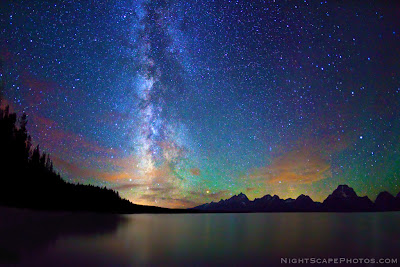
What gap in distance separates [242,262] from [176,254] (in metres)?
4.68

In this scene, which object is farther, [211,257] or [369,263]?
[211,257]

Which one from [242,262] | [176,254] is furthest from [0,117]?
[242,262]

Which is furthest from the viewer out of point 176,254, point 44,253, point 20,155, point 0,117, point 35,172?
point 35,172

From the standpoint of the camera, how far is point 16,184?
68312mm

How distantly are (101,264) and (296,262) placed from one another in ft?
32.6

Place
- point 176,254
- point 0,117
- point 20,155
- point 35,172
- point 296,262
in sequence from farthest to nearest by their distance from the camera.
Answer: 1. point 35,172
2. point 20,155
3. point 0,117
4. point 176,254
5. point 296,262

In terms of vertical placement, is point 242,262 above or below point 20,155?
below

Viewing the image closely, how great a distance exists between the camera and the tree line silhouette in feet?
217

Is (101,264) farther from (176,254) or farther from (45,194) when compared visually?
(45,194)

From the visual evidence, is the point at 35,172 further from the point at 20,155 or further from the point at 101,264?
the point at 101,264

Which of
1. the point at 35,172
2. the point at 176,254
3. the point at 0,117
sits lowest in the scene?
the point at 176,254

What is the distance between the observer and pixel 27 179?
7488cm

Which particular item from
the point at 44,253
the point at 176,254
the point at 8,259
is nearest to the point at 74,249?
the point at 44,253

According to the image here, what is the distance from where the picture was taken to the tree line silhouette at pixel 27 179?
217 ft
